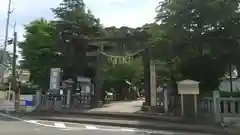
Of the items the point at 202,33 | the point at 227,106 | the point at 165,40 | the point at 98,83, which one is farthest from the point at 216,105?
the point at 98,83

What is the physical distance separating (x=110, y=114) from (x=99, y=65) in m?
5.60

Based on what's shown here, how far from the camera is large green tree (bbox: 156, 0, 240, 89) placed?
16.1m

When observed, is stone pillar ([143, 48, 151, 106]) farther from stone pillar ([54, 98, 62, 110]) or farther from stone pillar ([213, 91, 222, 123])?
stone pillar ([54, 98, 62, 110])

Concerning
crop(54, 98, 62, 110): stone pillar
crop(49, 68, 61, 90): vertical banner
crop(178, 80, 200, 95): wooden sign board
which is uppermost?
crop(49, 68, 61, 90): vertical banner

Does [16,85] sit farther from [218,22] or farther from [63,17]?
[218,22]

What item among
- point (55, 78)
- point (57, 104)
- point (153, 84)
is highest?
point (55, 78)

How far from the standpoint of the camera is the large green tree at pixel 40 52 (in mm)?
25750

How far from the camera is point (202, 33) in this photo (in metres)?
16.9

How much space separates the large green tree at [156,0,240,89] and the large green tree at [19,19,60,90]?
437 inches

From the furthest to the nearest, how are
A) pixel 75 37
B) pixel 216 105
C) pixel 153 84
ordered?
pixel 75 37
pixel 153 84
pixel 216 105

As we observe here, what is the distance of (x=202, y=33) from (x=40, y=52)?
44.9ft

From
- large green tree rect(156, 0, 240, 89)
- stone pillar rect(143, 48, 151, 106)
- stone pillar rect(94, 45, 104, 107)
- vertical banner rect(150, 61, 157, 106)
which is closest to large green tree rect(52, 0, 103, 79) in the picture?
stone pillar rect(94, 45, 104, 107)

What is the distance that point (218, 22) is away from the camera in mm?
16391

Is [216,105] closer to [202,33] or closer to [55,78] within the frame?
[202,33]
